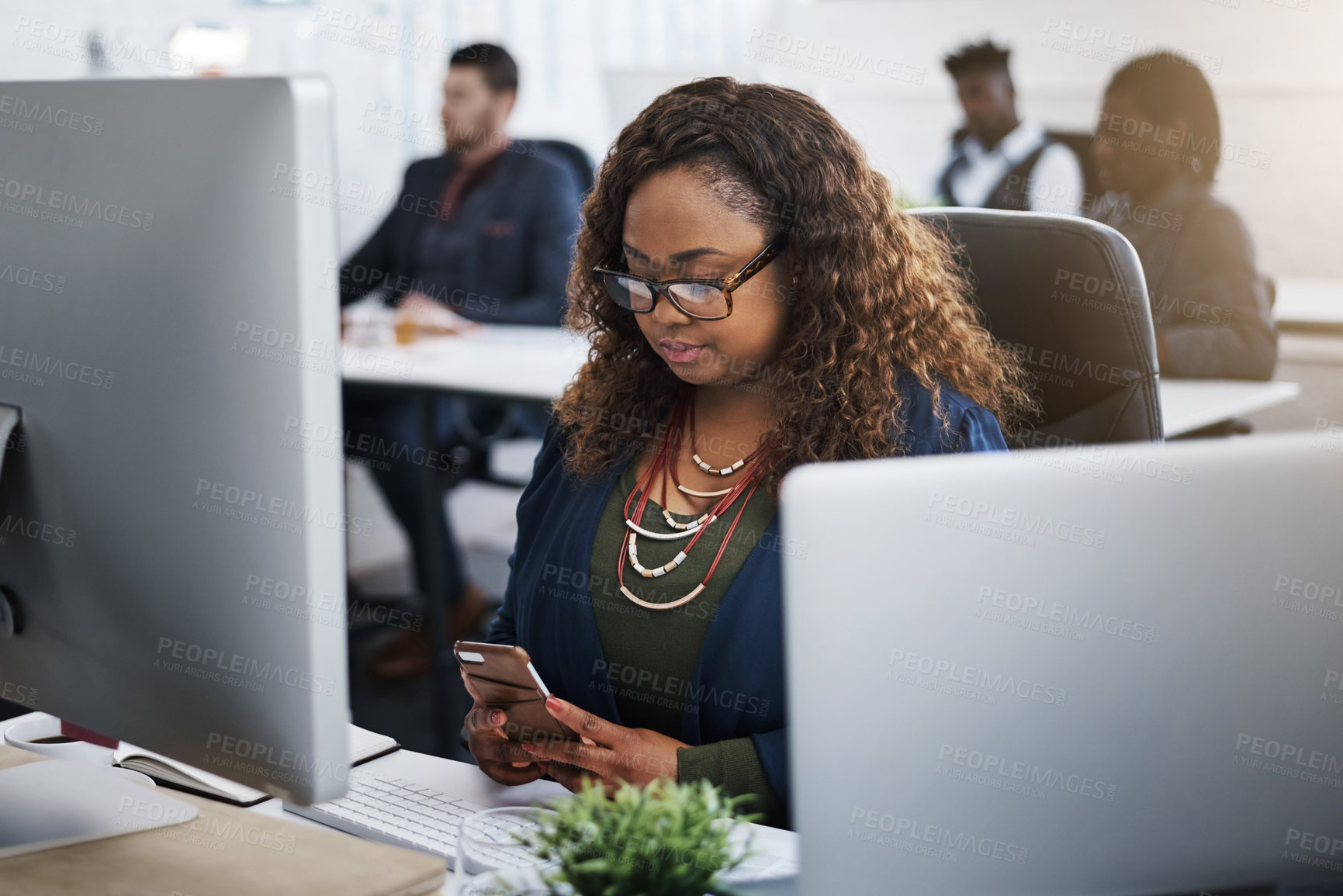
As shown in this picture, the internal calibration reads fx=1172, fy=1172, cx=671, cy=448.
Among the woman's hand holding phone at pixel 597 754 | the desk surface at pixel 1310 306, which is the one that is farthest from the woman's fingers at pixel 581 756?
the desk surface at pixel 1310 306

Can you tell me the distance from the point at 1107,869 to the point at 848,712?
0.20 metres

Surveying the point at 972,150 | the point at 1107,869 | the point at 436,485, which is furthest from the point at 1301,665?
the point at 972,150

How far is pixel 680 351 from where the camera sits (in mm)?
1207

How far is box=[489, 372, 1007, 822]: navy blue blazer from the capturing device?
112cm

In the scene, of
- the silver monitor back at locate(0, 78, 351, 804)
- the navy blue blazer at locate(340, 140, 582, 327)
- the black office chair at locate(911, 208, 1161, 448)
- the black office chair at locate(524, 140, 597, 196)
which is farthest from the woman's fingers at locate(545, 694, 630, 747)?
the black office chair at locate(524, 140, 597, 196)

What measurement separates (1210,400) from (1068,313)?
123 centimetres

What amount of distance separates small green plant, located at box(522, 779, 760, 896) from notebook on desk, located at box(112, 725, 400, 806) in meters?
0.35

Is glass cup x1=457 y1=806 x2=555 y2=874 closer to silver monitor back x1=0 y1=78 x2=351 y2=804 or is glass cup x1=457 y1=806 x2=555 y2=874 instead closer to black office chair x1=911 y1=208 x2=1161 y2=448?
silver monitor back x1=0 y1=78 x2=351 y2=804

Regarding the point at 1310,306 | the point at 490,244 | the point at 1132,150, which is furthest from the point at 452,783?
the point at 1310,306

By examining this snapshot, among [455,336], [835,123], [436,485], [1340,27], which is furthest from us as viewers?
[1340,27]

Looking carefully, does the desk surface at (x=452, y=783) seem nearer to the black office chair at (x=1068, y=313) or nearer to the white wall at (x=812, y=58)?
the black office chair at (x=1068, y=313)

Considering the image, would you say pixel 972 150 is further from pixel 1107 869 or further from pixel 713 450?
pixel 1107 869

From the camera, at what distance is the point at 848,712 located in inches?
23.6

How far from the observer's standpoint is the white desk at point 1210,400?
2.17 metres
